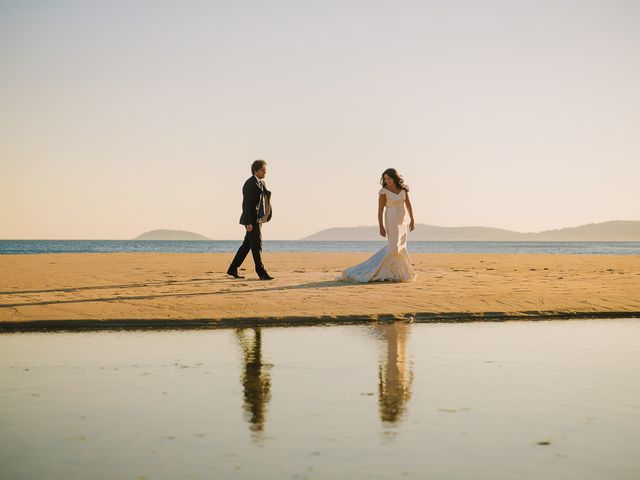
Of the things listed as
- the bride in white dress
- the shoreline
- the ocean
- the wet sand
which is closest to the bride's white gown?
the bride in white dress

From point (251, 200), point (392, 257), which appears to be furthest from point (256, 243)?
point (392, 257)

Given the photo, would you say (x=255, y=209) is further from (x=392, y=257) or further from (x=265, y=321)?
(x=265, y=321)

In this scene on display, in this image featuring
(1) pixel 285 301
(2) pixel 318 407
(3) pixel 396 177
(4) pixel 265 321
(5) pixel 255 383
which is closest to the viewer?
(2) pixel 318 407

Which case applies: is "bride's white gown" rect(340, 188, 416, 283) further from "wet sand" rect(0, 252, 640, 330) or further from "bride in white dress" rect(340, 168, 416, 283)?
"wet sand" rect(0, 252, 640, 330)

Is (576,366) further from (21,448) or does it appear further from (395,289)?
(395,289)

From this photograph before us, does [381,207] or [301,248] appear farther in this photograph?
[301,248]

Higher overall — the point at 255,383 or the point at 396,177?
the point at 396,177

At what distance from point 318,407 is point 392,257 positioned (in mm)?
9662

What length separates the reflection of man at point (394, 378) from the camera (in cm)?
436

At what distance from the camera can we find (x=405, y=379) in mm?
5309

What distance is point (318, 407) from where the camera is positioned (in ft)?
14.5

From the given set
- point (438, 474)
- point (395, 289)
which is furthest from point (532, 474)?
point (395, 289)

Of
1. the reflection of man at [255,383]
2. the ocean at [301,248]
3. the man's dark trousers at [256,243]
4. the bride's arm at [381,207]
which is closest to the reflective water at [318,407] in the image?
the reflection of man at [255,383]

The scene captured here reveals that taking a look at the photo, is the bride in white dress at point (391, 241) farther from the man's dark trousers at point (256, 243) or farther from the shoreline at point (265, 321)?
the shoreline at point (265, 321)
